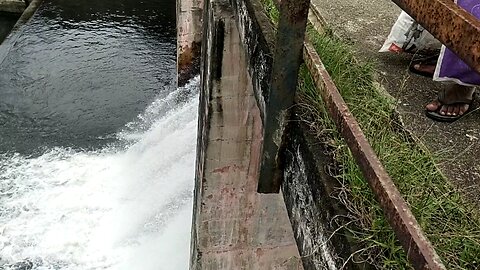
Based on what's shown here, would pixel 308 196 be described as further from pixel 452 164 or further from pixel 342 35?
pixel 342 35

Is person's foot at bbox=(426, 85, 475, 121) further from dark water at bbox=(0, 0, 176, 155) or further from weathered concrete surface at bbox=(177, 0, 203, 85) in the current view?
weathered concrete surface at bbox=(177, 0, 203, 85)

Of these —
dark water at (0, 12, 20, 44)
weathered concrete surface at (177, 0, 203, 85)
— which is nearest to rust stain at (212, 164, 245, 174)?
weathered concrete surface at (177, 0, 203, 85)

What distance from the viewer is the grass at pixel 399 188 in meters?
1.73

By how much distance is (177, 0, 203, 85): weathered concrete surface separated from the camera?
31.9ft

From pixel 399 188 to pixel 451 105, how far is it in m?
1.09

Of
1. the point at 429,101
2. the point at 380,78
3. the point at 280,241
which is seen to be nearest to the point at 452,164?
the point at 429,101

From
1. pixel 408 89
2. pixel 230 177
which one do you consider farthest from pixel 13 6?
pixel 408 89

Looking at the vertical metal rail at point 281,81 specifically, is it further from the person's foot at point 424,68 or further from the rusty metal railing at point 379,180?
the person's foot at point 424,68

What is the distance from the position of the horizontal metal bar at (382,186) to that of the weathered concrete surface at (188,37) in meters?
8.01

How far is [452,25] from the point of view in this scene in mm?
1226

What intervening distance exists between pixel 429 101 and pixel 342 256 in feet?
5.24

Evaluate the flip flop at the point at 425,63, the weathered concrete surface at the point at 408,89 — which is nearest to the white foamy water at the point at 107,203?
the weathered concrete surface at the point at 408,89

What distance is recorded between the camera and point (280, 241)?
504cm

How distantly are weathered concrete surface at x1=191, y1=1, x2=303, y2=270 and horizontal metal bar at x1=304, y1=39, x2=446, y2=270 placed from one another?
94.5 inches
